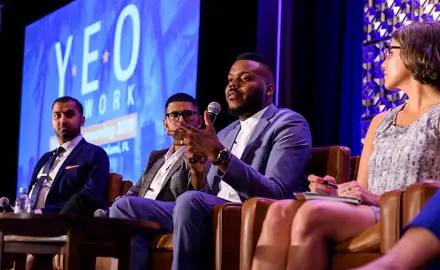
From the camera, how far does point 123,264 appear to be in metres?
2.94

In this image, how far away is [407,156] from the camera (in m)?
2.70

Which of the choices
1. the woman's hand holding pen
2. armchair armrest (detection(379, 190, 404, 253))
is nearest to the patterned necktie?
the woman's hand holding pen

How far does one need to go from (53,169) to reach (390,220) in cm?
330

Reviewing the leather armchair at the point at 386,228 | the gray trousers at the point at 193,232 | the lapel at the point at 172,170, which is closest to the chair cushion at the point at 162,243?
the gray trousers at the point at 193,232

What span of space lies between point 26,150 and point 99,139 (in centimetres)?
152

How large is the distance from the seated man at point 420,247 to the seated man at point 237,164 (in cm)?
160

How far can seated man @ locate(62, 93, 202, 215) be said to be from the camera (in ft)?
13.0

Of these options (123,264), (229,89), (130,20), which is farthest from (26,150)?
(123,264)

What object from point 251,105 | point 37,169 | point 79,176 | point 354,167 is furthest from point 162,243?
point 37,169

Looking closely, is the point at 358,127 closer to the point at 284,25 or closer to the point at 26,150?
the point at 284,25

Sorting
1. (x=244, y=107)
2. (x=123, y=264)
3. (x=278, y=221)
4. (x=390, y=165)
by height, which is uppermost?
(x=244, y=107)

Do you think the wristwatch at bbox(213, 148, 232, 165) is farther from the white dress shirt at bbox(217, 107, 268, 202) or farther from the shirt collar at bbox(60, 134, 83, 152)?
the shirt collar at bbox(60, 134, 83, 152)

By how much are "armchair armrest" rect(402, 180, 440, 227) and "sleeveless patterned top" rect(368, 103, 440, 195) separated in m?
0.41

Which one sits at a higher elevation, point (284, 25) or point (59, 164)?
point (284, 25)
